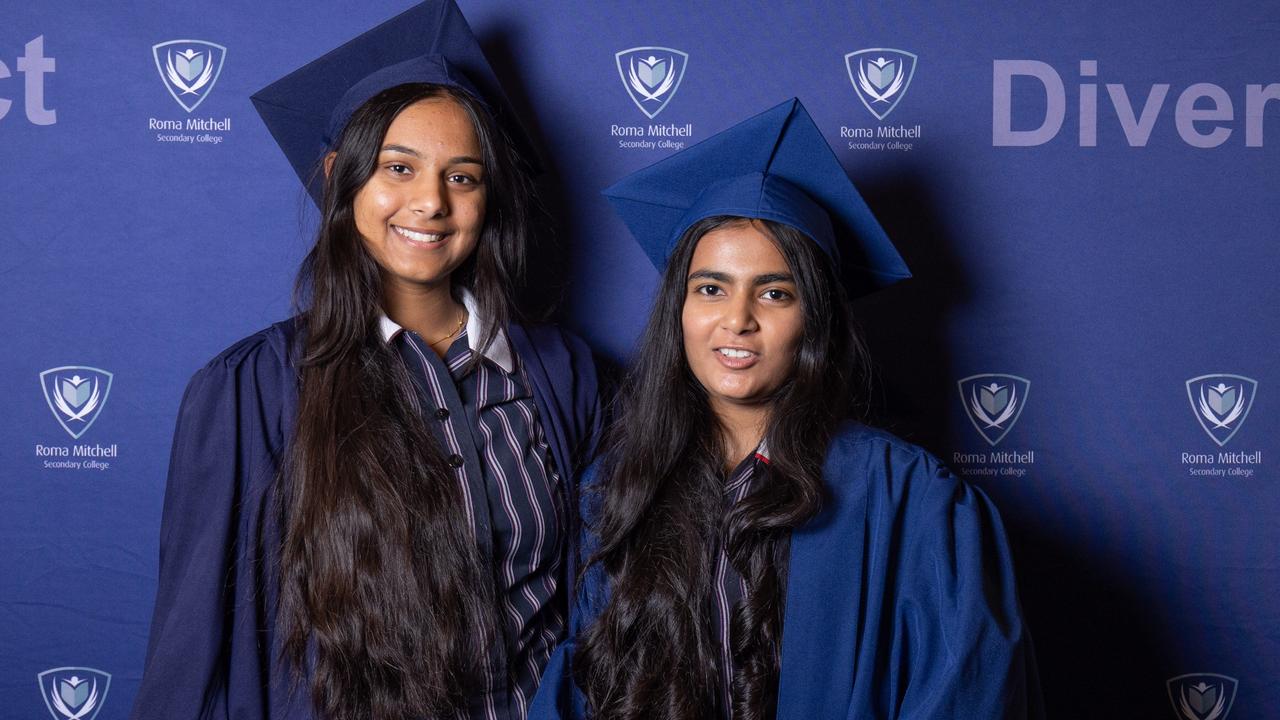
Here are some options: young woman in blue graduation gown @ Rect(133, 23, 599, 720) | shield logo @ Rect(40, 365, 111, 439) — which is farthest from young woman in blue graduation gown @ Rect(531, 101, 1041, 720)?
shield logo @ Rect(40, 365, 111, 439)

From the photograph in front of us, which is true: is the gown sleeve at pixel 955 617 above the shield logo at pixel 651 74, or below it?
below

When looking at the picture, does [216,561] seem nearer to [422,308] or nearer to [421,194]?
[422,308]

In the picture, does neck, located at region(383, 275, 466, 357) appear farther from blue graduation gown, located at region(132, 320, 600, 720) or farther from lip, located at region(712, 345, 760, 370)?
lip, located at region(712, 345, 760, 370)

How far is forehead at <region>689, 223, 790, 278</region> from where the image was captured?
4.72 feet

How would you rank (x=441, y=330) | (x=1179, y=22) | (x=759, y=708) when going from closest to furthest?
(x=759, y=708) < (x=441, y=330) < (x=1179, y=22)

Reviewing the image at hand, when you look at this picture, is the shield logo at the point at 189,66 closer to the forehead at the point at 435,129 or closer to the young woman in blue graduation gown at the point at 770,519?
the forehead at the point at 435,129

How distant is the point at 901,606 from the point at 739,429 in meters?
0.42

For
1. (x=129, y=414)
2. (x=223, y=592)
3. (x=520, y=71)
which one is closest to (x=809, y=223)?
(x=520, y=71)

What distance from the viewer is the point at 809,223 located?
1.45 metres

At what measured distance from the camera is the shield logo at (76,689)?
6.65 ft

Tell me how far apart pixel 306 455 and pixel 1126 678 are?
1858 millimetres

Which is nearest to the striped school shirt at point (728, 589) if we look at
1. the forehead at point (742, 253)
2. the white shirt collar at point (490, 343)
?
the forehead at point (742, 253)

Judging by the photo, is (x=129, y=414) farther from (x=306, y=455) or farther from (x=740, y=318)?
(x=740, y=318)

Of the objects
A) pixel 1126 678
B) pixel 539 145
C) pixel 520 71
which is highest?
pixel 520 71
